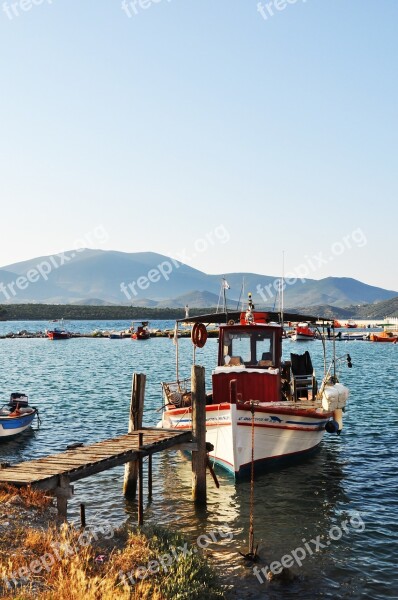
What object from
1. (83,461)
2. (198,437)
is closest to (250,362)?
(198,437)

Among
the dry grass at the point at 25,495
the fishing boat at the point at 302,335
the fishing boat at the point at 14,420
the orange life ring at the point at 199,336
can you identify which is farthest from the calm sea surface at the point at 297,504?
the fishing boat at the point at 302,335

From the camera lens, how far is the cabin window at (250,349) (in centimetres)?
2194

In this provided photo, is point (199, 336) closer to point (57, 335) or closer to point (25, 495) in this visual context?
point (25, 495)

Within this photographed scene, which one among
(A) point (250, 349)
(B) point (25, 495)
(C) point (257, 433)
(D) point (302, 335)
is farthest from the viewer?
(D) point (302, 335)

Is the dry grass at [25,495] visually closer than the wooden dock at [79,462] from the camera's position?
Yes

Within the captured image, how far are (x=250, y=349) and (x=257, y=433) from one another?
3860 mm

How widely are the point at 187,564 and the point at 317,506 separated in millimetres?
7253

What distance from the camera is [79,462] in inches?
568

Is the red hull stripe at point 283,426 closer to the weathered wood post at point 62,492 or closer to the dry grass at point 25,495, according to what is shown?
the weathered wood post at point 62,492

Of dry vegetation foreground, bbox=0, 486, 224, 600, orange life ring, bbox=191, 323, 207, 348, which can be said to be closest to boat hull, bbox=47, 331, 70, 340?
orange life ring, bbox=191, 323, 207, 348

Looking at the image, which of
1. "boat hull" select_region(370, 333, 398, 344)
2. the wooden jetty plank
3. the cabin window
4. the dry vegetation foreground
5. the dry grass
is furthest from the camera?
"boat hull" select_region(370, 333, 398, 344)

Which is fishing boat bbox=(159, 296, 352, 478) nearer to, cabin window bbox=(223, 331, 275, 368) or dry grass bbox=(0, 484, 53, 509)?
cabin window bbox=(223, 331, 275, 368)

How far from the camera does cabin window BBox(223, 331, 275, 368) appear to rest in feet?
72.0

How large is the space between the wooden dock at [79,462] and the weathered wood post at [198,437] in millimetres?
271
